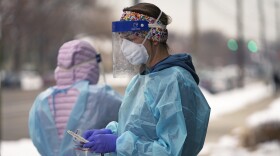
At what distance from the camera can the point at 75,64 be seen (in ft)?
14.8

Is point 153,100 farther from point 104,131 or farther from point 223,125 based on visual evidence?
point 223,125

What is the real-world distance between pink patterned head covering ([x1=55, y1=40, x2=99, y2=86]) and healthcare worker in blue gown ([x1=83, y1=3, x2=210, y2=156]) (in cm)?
127

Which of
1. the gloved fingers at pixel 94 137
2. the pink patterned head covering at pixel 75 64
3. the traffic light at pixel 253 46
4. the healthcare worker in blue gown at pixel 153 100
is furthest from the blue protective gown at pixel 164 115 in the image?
the traffic light at pixel 253 46

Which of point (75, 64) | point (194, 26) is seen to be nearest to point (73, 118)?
point (75, 64)

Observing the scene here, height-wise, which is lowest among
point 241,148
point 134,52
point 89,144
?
point 241,148

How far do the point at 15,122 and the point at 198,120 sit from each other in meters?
16.4

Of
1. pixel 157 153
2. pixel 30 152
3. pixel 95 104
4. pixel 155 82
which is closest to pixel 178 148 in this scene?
pixel 157 153

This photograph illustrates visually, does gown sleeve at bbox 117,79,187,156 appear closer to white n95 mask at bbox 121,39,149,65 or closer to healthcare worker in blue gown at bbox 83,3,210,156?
healthcare worker in blue gown at bbox 83,3,210,156

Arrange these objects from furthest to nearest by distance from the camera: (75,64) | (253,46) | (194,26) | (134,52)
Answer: (194,26) < (253,46) < (75,64) < (134,52)

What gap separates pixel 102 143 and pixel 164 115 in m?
0.33

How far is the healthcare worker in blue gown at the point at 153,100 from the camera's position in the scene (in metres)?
2.93

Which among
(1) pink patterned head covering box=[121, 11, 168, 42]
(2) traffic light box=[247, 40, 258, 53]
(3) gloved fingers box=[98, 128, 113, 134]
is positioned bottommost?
(2) traffic light box=[247, 40, 258, 53]

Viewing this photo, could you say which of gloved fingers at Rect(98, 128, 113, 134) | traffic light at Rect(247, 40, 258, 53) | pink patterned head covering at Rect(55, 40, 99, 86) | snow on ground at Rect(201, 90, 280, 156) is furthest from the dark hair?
traffic light at Rect(247, 40, 258, 53)

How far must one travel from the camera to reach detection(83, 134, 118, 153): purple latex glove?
9.78ft
